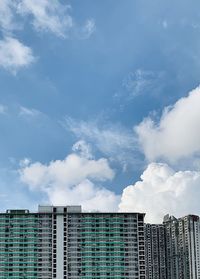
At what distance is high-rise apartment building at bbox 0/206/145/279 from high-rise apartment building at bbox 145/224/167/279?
155ft

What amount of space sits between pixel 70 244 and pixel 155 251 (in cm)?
5420

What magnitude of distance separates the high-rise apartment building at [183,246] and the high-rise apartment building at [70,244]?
1836 inches

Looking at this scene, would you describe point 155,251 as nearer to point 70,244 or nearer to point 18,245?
point 70,244

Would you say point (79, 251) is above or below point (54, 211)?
below

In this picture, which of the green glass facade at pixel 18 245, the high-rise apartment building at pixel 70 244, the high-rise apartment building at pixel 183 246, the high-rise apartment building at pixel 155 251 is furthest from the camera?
the high-rise apartment building at pixel 155 251

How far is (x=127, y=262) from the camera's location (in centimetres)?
10306

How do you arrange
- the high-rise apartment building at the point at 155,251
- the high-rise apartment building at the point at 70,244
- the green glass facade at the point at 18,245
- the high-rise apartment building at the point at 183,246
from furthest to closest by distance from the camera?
1. the high-rise apartment building at the point at 155,251
2. the high-rise apartment building at the point at 183,246
3. the green glass facade at the point at 18,245
4. the high-rise apartment building at the point at 70,244

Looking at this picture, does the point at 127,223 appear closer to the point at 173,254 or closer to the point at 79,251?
the point at 79,251

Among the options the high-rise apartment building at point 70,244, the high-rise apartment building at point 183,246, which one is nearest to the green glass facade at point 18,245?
the high-rise apartment building at point 70,244

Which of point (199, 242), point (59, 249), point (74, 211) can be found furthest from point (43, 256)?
point (199, 242)

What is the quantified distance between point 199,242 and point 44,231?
57235 millimetres

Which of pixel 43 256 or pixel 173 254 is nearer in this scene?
pixel 43 256

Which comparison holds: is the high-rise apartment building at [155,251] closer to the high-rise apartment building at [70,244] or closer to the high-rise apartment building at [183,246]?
the high-rise apartment building at [183,246]

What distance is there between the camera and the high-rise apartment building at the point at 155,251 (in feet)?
499
